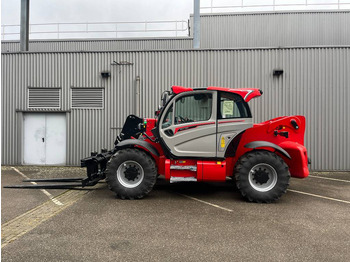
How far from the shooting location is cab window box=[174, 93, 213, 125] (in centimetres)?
592

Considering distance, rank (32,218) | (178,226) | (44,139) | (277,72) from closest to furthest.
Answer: (178,226), (32,218), (277,72), (44,139)

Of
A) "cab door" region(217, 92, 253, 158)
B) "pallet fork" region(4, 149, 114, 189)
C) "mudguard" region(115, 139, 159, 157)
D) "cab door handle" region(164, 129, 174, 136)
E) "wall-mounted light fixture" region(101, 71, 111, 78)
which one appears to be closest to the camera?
"cab door" region(217, 92, 253, 158)

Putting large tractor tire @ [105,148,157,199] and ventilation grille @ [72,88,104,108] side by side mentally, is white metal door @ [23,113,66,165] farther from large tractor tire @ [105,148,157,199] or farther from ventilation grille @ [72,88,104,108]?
large tractor tire @ [105,148,157,199]

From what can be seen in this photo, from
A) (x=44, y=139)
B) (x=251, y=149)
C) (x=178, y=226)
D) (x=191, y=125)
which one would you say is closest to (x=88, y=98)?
(x=44, y=139)

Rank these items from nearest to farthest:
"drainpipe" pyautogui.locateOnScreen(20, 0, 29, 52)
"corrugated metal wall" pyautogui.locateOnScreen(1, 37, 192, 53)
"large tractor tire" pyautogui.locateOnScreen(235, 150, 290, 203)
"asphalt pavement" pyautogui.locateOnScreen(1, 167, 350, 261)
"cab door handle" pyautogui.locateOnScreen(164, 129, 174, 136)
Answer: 1. "asphalt pavement" pyautogui.locateOnScreen(1, 167, 350, 261)
2. "large tractor tire" pyautogui.locateOnScreen(235, 150, 290, 203)
3. "cab door handle" pyautogui.locateOnScreen(164, 129, 174, 136)
4. "drainpipe" pyautogui.locateOnScreen(20, 0, 29, 52)
5. "corrugated metal wall" pyautogui.locateOnScreen(1, 37, 192, 53)

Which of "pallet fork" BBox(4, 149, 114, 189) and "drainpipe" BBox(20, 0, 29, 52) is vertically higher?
"drainpipe" BBox(20, 0, 29, 52)

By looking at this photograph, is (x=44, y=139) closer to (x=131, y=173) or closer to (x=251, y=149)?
(x=131, y=173)

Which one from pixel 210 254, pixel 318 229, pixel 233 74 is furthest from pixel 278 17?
pixel 210 254

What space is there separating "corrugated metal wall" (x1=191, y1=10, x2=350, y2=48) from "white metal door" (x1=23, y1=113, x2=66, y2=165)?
10.6 meters

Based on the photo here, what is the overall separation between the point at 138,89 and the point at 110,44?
7.34m

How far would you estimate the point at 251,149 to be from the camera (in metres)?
6.18

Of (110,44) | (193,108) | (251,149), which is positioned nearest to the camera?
(193,108)

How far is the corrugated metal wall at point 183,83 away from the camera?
1009 cm

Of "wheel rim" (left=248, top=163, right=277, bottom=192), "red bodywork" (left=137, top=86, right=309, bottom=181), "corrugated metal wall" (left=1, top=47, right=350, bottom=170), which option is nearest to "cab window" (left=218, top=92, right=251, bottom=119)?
"red bodywork" (left=137, top=86, right=309, bottom=181)
